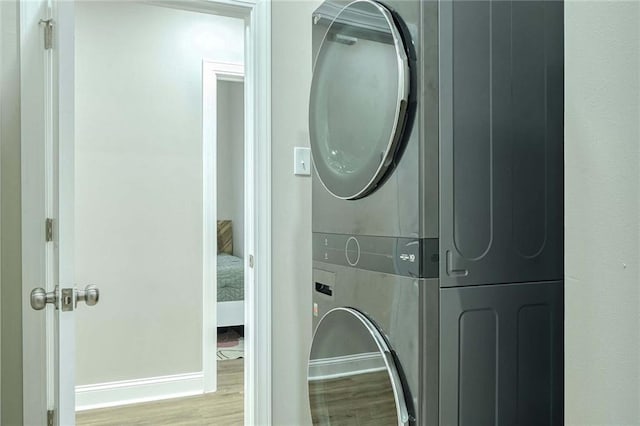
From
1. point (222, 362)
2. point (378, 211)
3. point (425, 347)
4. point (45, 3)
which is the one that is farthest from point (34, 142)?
point (222, 362)

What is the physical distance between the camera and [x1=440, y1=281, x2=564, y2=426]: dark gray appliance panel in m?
1.06

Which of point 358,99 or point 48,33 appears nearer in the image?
point 358,99

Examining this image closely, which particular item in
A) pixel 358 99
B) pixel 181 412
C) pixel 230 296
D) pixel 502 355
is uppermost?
pixel 358 99

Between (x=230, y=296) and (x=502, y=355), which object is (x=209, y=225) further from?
(x=502, y=355)

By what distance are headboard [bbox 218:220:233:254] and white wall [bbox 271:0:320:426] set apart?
3445 mm

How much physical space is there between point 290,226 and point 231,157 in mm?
3747

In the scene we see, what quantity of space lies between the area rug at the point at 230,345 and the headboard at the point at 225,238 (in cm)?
104

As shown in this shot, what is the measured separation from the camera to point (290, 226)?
2033 millimetres

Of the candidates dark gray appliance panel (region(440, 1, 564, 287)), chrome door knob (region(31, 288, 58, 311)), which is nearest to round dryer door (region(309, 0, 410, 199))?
dark gray appliance panel (region(440, 1, 564, 287))

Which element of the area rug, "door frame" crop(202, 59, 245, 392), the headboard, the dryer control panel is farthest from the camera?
the headboard
